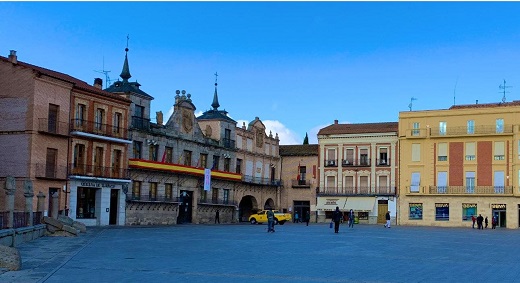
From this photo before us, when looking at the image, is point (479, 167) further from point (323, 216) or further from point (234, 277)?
point (234, 277)

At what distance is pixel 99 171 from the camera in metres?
49.0

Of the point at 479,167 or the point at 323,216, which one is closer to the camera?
the point at 479,167

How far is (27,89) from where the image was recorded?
43781 mm

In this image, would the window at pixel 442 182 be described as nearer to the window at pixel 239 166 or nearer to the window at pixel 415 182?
the window at pixel 415 182

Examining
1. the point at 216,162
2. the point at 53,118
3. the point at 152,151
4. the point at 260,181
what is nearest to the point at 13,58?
the point at 53,118

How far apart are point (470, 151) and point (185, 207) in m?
27.9

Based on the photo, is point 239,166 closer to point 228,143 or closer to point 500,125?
point 228,143

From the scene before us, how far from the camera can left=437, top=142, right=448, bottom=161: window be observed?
66.9 m

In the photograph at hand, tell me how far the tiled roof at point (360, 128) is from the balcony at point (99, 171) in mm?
28941

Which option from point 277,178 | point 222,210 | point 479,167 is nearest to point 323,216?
point 277,178

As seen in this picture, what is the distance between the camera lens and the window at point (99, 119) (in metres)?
49.0

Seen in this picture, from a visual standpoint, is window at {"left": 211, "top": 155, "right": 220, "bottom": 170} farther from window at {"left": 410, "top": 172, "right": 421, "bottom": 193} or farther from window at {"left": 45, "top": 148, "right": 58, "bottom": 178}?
window at {"left": 45, "top": 148, "right": 58, "bottom": 178}

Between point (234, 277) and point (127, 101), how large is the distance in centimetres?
3717

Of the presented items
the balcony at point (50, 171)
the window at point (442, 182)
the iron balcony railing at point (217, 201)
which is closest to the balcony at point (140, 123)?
the balcony at point (50, 171)
